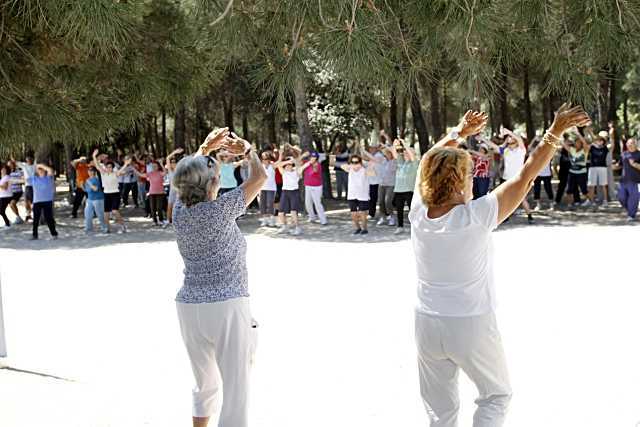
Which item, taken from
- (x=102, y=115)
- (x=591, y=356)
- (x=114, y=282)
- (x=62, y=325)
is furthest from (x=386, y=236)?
(x=102, y=115)

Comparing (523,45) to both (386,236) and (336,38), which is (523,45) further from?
(386,236)

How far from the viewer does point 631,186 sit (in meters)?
14.7

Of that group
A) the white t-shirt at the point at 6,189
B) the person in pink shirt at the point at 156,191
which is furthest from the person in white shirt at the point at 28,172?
the person in pink shirt at the point at 156,191

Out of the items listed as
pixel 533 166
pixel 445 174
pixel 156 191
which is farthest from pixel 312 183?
pixel 533 166

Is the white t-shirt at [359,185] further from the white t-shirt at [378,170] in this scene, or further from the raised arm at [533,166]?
the raised arm at [533,166]

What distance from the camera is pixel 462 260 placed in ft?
10.9

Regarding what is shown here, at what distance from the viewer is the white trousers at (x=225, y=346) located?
3.71 meters

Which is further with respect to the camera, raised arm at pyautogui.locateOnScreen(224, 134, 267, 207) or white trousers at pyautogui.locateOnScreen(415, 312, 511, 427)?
raised arm at pyautogui.locateOnScreen(224, 134, 267, 207)

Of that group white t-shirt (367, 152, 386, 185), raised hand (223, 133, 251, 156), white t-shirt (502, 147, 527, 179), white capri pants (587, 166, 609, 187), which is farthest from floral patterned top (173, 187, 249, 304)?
white capri pants (587, 166, 609, 187)

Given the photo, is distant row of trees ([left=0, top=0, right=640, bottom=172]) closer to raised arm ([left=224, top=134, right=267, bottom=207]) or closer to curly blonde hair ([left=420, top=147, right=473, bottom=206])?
raised arm ([left=224, top=134, right=267, bottom=207])

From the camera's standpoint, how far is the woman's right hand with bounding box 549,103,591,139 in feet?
10.9

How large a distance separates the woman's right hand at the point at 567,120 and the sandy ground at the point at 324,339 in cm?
192

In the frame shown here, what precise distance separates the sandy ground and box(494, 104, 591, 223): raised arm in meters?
1.76

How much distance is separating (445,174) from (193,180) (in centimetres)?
121
